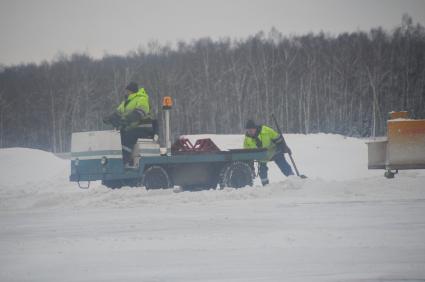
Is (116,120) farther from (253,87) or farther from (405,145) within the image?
(253,87)

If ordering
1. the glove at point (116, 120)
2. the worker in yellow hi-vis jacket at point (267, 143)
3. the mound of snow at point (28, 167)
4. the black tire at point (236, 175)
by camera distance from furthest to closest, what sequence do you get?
the mound of snow at point (28, 167), the worker in yellow hi-vis jacket at point (267, 143), the black tire at point (236, 175), the glove at point (116, 120)

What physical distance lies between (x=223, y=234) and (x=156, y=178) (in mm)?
5513

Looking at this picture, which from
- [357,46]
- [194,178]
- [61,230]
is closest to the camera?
[61,230]

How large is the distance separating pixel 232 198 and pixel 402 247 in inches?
220

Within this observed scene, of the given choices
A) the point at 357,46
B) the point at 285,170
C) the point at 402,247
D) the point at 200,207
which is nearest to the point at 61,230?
the point at 200,207

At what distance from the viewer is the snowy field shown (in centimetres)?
586

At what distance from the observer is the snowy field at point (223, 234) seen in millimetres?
5863

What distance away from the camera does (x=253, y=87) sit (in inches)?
2354

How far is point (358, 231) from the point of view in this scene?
775cm

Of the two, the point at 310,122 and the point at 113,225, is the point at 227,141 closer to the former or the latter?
the point at 113,225

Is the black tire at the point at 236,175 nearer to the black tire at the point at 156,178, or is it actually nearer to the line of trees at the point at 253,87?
the black tire at the point at 156,178

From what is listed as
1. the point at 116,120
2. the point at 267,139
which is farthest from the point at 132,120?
the point at 267,139

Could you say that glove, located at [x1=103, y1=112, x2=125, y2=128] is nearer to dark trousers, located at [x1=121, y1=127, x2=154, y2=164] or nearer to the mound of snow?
dark trousers, located at [x1=121, y1=127, x2=154, y2=164]

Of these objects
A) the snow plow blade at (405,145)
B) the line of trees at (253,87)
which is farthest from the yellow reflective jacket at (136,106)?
the line of trees at (253,87)
